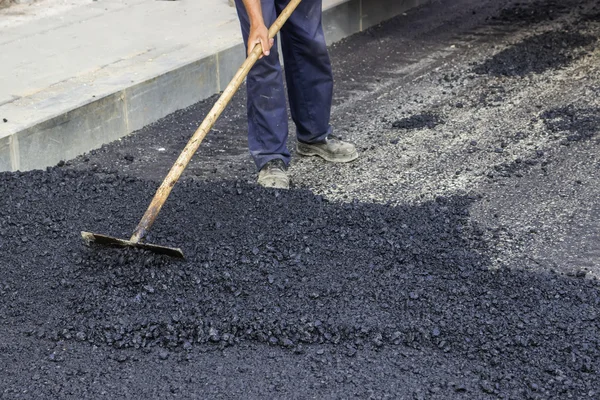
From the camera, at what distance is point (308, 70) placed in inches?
178

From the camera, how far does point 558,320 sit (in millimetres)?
3123

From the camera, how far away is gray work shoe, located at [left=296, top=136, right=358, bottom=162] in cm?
468

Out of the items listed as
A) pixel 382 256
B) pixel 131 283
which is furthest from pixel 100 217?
pixel 382 256

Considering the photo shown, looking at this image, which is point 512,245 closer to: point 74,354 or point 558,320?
point 558,320

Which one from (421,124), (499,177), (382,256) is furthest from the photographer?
(421,124)

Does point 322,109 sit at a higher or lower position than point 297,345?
higher

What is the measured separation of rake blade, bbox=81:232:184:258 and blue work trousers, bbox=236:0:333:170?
1.08 m

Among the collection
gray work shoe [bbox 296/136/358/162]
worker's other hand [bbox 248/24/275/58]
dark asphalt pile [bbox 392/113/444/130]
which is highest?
worker's other hand [bbox 248/24/275/58]

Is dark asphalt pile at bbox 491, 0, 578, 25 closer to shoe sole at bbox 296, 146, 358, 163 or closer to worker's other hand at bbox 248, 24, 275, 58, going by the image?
shoe sole at bbox 296, 146, 358, 163

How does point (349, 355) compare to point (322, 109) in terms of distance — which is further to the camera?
point (322, 109)

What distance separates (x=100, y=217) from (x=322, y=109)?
1333mm

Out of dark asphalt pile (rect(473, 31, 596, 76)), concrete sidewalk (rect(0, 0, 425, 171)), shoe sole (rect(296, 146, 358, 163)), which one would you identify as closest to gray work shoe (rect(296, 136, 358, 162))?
shoe sole (rect(296, 146, 358, 163))

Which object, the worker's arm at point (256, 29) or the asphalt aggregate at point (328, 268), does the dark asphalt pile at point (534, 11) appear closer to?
the asphalt aggregate at point (328, 268)

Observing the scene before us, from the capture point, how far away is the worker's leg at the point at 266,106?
4223 millimetres
